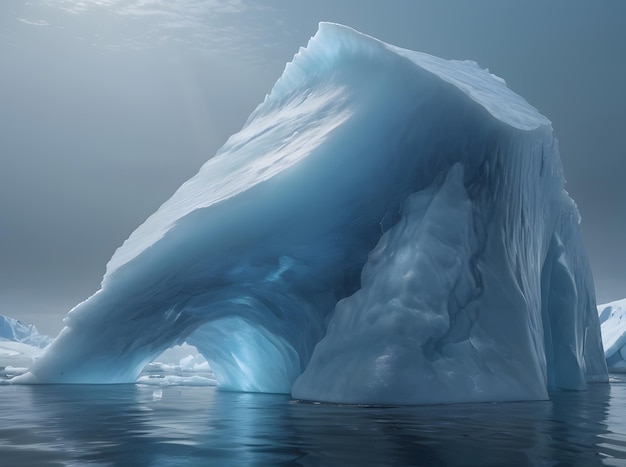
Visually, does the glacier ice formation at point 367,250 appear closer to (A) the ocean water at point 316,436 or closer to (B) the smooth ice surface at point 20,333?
(A) the ocean water at point 316,436

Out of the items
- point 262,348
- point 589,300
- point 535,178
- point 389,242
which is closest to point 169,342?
point 262,348

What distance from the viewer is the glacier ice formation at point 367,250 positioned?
8641 mm

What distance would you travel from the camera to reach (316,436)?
4.93 m

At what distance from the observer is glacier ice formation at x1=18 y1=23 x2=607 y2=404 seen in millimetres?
8641

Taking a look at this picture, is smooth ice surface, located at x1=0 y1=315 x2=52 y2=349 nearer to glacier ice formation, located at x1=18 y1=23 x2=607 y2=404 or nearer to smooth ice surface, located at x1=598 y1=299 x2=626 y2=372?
smooth ice surface, located at x1=598 y1=299 x2=626 y2=372

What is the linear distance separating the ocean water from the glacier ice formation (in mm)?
997

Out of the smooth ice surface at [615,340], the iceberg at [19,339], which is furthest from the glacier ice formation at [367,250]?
the iceberg at [19,339]

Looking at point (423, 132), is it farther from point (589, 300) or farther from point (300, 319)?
point (589, 300)

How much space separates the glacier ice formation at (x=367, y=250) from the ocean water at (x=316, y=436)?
997 millimetres

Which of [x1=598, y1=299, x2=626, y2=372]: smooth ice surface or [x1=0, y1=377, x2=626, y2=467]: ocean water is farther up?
[x1=598, y1=299, x2=626, y2=372]: smooth ice surface

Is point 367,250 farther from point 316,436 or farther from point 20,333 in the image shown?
point 20,333

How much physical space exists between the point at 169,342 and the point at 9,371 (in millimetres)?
10874

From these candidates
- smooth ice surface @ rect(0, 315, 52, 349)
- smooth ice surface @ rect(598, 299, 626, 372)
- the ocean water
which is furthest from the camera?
smooth ice surface @ rect(0, 315, 52, 349)

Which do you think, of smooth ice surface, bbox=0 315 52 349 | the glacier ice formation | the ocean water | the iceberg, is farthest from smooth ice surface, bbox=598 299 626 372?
smooth ice surface, bbox=0 315 52 349
